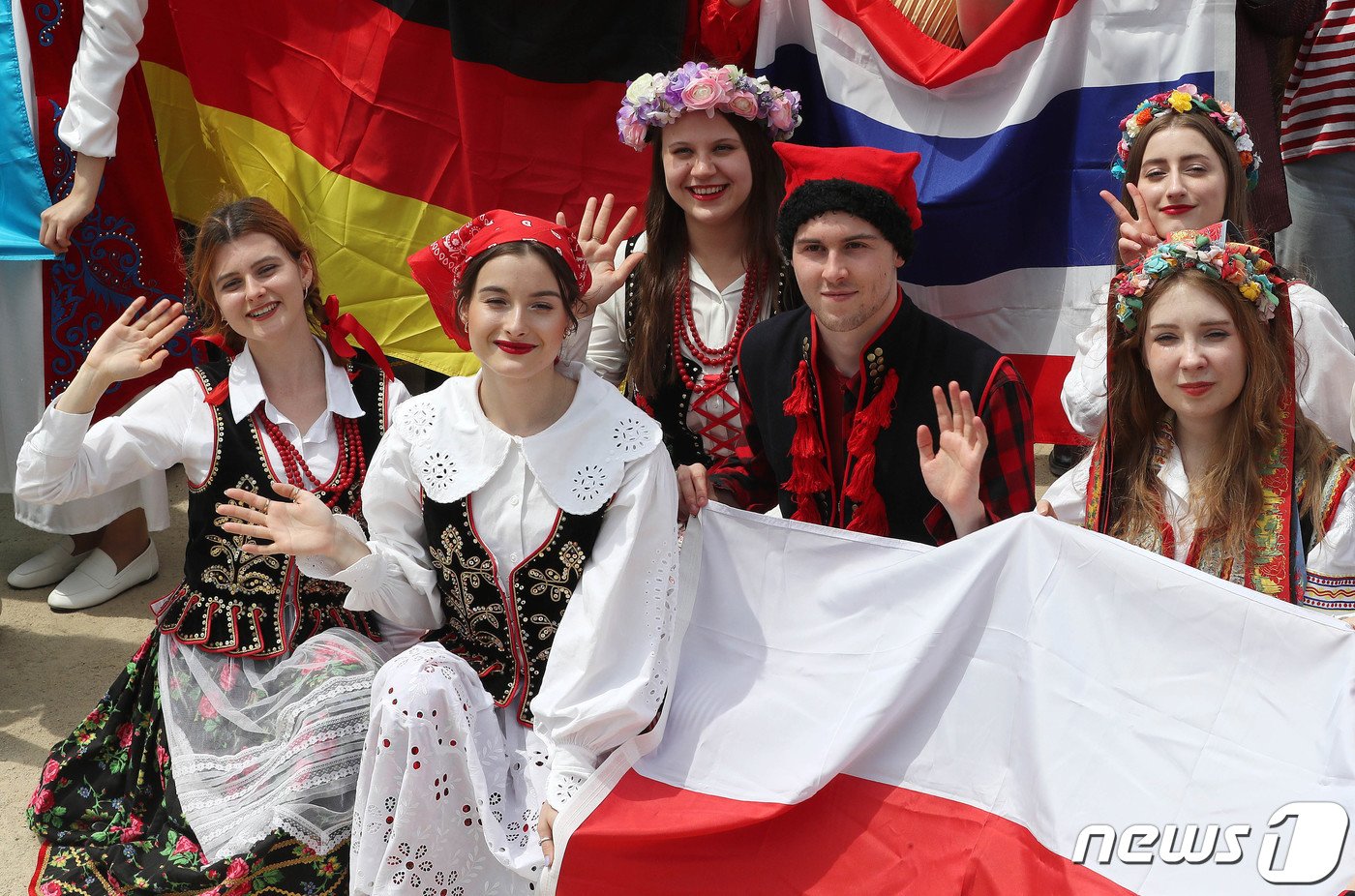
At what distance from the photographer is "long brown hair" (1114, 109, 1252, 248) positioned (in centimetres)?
329

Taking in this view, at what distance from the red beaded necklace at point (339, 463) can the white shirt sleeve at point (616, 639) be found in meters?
0.68

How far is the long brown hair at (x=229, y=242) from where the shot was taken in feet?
10.3

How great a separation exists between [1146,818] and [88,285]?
3364mm

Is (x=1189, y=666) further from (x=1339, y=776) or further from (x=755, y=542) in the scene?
(x=755, y=542)

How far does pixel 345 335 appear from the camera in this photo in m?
3.25

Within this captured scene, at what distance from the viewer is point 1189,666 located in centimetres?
244

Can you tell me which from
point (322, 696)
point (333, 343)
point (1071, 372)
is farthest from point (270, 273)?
point (1071, 372)

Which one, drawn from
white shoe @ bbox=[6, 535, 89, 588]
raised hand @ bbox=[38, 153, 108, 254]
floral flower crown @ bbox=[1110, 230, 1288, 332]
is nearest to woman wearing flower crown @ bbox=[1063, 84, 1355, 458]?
floral flower crown @ bbox=[1110, 230, 1288, 332]

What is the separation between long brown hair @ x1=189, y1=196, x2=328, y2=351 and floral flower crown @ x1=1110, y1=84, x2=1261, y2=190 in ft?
6.78

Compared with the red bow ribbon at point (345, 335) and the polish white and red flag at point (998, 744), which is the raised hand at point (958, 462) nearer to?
the polish white and red flag at point (998, 744)

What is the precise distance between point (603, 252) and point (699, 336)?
1.19 ft

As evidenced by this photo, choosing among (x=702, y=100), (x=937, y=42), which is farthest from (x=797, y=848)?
(x=937, y=42)

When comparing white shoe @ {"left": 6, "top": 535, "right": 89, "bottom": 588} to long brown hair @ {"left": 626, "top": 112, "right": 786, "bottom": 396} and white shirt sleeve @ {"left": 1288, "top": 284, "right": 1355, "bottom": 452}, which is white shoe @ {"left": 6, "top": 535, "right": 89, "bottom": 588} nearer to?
long brown hair @ {"left": 626, "top": 112, "right": 786, "bottom": 396}

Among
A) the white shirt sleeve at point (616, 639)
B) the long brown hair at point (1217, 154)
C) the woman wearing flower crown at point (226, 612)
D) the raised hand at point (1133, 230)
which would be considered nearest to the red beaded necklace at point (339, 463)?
the woman wearing flower crown at point (226, 612)
